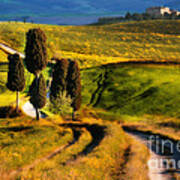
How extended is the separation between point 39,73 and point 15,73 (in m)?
5.42

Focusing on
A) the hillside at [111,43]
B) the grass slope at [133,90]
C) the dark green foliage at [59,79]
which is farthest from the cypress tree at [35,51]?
the hillside at [111,43]

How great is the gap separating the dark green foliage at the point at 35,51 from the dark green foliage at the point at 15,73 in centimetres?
466

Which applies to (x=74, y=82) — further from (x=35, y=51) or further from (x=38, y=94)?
(x=35, y=51)

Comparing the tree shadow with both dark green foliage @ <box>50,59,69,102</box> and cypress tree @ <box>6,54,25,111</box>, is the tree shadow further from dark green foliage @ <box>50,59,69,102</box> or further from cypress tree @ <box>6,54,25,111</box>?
dark green foliage @ <box>50,59,69,102</box>

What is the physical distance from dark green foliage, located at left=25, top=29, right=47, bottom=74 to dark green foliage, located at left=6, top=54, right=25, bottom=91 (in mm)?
4664

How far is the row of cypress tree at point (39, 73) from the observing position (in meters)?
56.8

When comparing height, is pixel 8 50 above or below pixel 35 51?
above

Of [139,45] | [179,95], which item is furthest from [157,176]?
[139,45]

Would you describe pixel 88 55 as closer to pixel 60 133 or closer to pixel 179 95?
pixel 179 95

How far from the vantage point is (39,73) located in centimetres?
6084

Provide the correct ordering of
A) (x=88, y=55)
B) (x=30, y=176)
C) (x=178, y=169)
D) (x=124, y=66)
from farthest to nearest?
(x=88, y=55) < (x=124, y=66) < (x=178, y=169) < (x=30, y=176)

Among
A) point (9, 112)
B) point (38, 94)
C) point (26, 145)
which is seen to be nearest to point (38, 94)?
point (38, 94)

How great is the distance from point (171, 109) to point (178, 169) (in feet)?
144

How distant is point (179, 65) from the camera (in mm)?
107312
